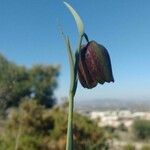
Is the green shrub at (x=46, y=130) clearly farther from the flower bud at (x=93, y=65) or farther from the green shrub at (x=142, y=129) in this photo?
the green shrub at (x=142, y=129)

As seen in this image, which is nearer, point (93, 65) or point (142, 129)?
point (93, 65)

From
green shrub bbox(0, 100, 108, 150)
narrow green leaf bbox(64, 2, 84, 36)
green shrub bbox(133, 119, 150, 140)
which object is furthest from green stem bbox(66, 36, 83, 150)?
green shrub bbox(133, 119, 150, 140)

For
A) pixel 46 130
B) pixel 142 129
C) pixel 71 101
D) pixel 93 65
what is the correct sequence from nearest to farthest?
pixel 71 101 < pixel 93 65 < pixel 46 130 < pixel 142 129

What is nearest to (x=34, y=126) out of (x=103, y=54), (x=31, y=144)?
(x=31, y=144)

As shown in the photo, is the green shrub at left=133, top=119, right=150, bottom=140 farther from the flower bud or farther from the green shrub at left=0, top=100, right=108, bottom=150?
the flower bud

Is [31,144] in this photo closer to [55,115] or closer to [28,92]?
[55,115]

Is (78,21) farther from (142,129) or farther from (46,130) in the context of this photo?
(142,129)

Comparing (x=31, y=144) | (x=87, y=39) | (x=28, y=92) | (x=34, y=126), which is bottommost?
(x=87, y=39)

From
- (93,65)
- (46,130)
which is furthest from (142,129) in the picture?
(93,65)
